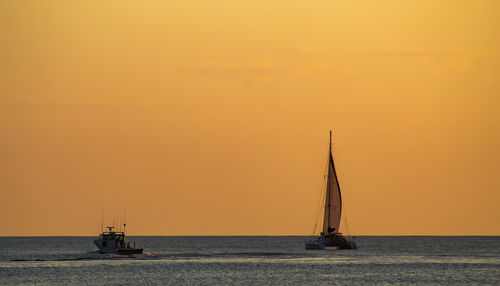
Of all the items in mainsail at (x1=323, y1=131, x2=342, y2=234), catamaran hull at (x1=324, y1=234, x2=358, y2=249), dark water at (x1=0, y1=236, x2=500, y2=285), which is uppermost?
mainsail at (x1=323, y1=131, x2=342, y2=234)

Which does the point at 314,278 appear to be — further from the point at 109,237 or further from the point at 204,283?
the point at 109,237

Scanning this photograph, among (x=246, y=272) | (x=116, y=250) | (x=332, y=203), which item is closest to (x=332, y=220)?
(x=332, y=203)

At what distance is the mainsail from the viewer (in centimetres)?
19138

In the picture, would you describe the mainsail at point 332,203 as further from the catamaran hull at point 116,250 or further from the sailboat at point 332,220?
the catamaran hull at point 116,250

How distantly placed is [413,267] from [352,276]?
77.2ft

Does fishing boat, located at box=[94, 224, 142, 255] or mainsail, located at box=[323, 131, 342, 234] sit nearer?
fishing boat, located at box=[94, 224, 142, 255]

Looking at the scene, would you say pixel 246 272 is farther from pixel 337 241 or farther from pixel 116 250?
pixel 337 241

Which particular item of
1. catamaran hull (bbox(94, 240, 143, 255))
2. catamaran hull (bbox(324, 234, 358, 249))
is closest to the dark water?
catamaran hull (bbox(94, 240, 143, 255))

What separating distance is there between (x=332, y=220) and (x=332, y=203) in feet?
12.4

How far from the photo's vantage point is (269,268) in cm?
13638

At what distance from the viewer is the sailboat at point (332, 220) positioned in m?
188

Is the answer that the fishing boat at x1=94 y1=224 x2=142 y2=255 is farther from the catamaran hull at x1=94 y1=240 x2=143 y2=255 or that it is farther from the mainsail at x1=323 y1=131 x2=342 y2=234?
the mainsail at x1=323 y1=131 x2=342 y2=234

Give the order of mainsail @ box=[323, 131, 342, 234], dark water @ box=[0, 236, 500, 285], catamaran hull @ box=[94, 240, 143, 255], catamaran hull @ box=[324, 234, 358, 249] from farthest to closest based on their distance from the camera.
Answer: mainsail @ box=[323, 131, 342, 234] < catamaran hull @ box=[324, 234, 358, 249] < catamaran hull @ box=[94, 240, 143, 255] < dark water @ box=[0, 236, 500, 285]

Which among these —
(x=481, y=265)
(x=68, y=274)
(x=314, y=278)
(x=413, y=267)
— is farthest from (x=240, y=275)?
(x=481, y=265)
